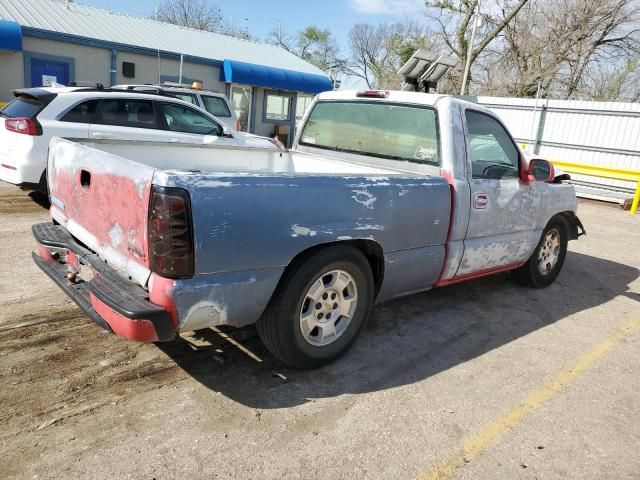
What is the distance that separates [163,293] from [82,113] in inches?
217

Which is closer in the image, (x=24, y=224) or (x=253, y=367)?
(x=253, y=367)

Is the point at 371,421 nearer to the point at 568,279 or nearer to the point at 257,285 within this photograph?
the point at 257,285

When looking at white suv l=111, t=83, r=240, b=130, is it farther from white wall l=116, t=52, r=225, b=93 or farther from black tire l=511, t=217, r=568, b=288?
black tire l=511, t=217, r=568, b=288

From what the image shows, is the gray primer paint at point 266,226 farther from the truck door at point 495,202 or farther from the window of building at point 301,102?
the window of building at point 301,102

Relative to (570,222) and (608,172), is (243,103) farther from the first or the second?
(570,222)

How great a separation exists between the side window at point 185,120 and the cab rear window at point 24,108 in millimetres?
1805

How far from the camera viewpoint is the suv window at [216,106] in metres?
11.6

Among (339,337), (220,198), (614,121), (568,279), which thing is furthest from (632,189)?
(220,198)

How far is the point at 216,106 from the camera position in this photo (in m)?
11.8

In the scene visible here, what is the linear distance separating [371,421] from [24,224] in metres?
5.47

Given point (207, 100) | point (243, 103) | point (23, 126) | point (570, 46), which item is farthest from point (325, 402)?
point (570, 46)

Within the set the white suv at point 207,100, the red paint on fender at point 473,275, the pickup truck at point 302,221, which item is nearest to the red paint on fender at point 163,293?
the pickup truck at point 302,221

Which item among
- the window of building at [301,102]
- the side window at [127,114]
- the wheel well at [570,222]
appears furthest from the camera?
the window of building at [301,102]

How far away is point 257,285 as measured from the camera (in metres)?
2.92
